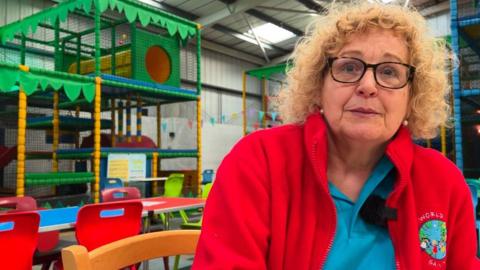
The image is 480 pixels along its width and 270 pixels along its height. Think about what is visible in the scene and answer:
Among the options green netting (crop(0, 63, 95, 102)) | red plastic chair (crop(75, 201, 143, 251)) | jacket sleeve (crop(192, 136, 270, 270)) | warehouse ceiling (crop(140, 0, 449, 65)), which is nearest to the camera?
jacket sleeve (crop(192, 136, 270, 270))

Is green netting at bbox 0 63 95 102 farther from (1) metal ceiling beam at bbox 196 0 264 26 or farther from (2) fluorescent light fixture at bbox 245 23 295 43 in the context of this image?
(2) fluorescent light fixture at bbox 245 23 295 43

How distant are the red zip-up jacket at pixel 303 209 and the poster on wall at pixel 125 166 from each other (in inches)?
207

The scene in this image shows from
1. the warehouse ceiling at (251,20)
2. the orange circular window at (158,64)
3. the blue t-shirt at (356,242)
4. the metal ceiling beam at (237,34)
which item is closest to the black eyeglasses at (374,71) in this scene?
the blue t-shirt at (356,242)

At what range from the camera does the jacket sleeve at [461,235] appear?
1.17m

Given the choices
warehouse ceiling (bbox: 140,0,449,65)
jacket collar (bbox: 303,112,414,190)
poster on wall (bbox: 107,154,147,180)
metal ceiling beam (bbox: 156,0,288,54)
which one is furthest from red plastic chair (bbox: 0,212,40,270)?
metal ceiling beam (bbox: 156,0,288,54)

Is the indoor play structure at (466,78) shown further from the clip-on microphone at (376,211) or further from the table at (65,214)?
the clip-on microphone at (376,211)

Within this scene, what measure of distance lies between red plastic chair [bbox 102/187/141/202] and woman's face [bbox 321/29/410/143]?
3163mm

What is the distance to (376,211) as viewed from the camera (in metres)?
1.12

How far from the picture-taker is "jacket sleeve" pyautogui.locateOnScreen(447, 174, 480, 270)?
1.17 metres

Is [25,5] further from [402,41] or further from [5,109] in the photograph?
[402,41]

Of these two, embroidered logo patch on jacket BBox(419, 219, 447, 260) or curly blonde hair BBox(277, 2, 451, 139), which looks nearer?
embroidered logo patch on jacket BBox(419, 219, 447, 260)

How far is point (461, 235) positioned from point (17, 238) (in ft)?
7.13

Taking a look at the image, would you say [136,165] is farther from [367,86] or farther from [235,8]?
[235,8]

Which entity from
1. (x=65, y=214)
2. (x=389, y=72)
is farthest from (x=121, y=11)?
(x=389, y=72)
